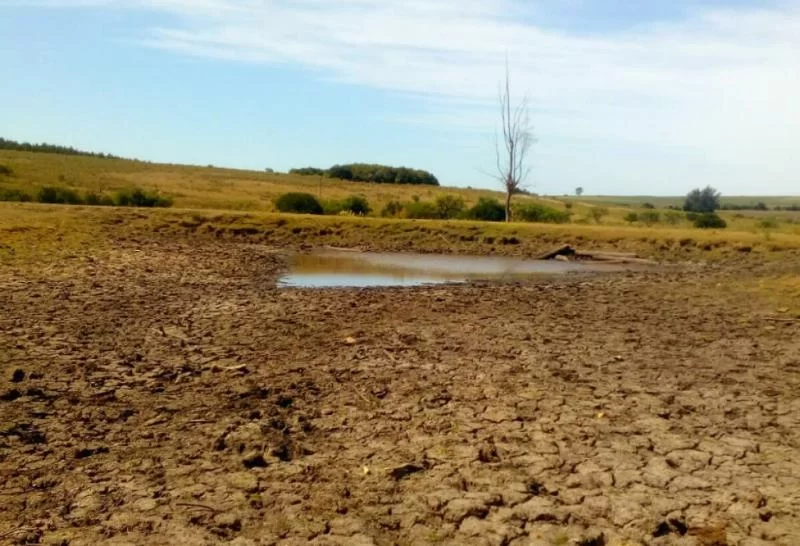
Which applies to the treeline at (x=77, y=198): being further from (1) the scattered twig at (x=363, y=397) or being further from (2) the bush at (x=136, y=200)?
(1) the scattered twig at (x=363, y=397)

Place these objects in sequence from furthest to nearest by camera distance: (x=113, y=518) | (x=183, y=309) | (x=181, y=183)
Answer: (x=181, y=183) → (x=183, y=309) → (x=113, y=518)

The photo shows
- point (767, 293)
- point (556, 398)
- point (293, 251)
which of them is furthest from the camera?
point (293, 251)

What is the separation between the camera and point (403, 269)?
19.9m

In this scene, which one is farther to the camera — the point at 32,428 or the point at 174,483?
the point at 32,428

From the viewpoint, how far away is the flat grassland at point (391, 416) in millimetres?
4336

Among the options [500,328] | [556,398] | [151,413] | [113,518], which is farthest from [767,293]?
[113,518]

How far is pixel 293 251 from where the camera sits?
77.4 feet

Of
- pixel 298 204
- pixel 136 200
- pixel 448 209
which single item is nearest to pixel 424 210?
pixel 448 209

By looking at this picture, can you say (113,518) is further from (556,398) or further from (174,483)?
(556,398)

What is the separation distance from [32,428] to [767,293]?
11922mm

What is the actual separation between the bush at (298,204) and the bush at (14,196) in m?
10.8

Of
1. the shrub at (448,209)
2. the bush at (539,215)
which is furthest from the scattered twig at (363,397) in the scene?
the shrub at (448,209)

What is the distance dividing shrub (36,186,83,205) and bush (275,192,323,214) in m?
8.79

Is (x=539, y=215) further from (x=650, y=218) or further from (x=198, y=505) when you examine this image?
(x=198, y=505)
